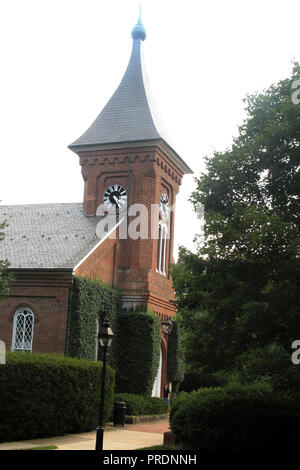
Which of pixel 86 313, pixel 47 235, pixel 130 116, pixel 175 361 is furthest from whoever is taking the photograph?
pixel 130 116

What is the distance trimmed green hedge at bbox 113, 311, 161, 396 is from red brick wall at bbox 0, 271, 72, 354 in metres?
4.48

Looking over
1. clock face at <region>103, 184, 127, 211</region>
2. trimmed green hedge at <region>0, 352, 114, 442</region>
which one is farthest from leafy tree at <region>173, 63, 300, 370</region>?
clock face at <region>103, 184, 127, 211</region>

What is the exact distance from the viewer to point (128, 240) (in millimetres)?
30359

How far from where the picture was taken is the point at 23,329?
2564 centimetres

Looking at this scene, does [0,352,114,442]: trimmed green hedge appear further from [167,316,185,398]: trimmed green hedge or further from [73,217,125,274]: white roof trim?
[167,316,185,398]: trimmed green hedge

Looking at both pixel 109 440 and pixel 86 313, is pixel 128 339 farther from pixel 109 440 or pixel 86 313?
pixel 109 440

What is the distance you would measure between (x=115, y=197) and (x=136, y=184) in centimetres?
142

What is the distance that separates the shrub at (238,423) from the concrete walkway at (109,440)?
2046mm

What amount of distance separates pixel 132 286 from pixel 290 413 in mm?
15941

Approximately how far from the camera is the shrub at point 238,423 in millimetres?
14227

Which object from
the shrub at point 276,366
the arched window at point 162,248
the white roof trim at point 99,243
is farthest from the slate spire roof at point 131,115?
the shrub at point 276,366

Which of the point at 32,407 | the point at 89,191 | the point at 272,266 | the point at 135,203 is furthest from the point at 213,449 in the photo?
the point at 89,191

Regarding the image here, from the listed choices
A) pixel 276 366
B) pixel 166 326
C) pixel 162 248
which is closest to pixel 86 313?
pixel 166 326

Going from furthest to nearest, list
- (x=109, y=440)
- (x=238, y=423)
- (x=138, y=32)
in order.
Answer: (x=138, y=32) < (x=109, y=440) < (x=238, y=423)
